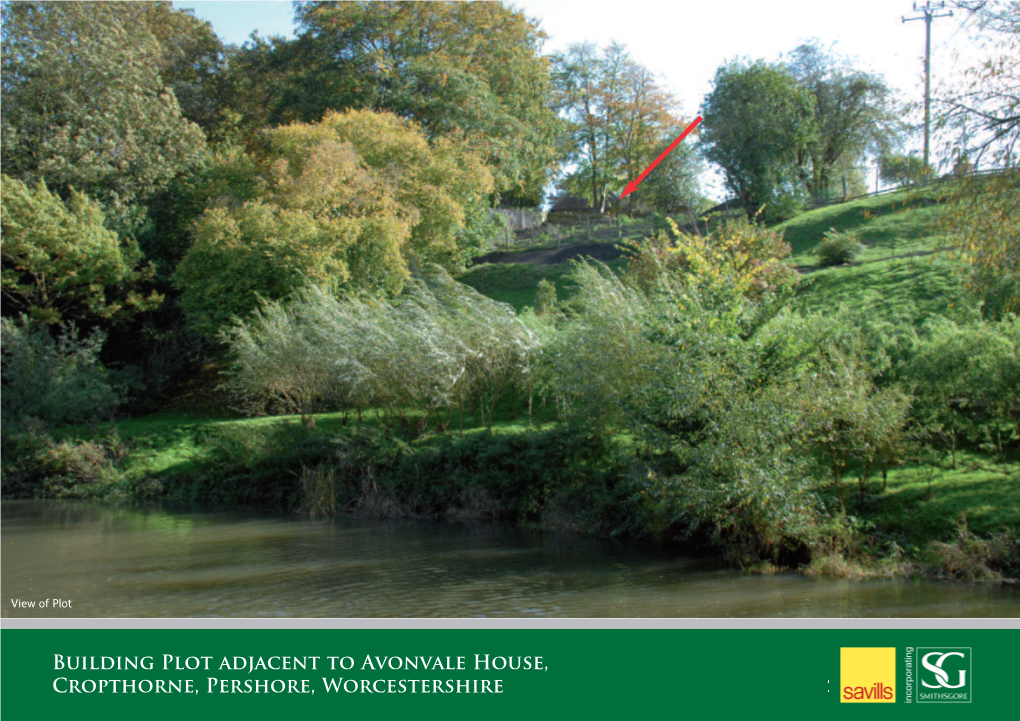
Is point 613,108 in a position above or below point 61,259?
above

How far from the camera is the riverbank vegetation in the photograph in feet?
50.7

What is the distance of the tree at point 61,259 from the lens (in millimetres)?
30812

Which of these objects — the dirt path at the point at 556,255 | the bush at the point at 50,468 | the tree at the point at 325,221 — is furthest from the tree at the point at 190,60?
the bush at the point at 50,468

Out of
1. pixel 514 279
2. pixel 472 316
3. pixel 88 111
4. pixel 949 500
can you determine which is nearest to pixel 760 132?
pixel 514 279

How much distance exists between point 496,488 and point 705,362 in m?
8.00

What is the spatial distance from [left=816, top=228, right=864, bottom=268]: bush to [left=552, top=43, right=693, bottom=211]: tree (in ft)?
70.4

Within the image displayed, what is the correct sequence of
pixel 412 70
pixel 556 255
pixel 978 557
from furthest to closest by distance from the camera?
1. pixel 556 255
2. pixel 412 70
3. pixel 978 557

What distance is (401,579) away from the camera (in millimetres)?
15328

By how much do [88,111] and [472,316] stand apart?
2140 cm

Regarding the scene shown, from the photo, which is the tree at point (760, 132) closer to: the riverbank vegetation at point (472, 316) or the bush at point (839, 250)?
the riverbank vegetation at point (472, 316)

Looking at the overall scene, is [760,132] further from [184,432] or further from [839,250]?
[184,432]

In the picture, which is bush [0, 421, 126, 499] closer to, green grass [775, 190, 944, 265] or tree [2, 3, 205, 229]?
tree [2, 3, 205, 229]

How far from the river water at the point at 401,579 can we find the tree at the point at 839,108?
33952mm

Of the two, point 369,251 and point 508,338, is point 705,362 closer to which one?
point 508,338
